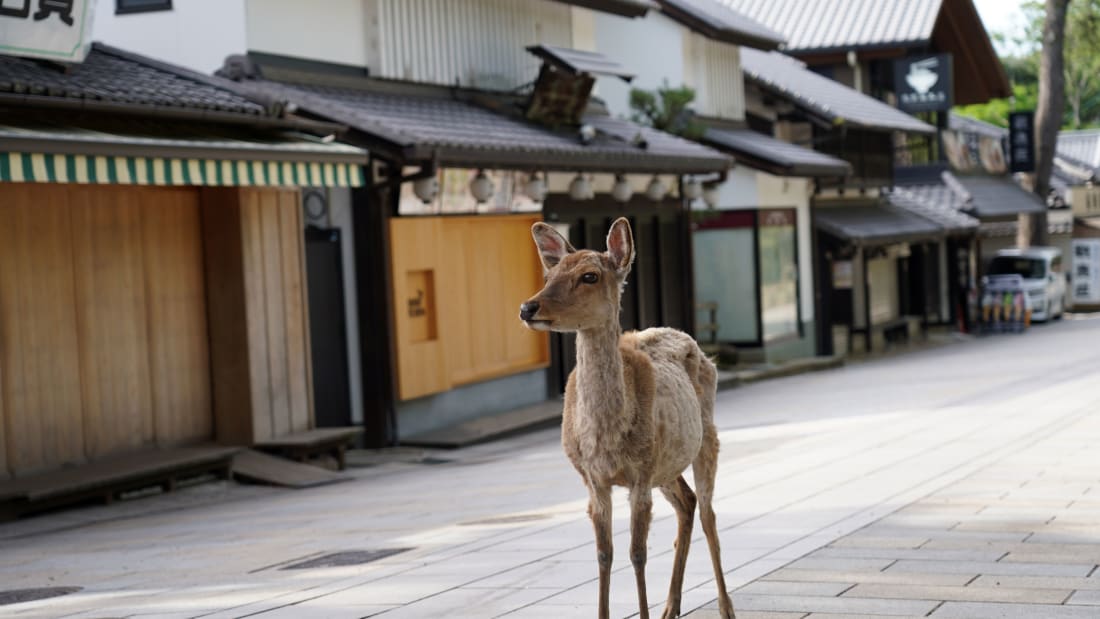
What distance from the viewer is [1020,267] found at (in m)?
41.1

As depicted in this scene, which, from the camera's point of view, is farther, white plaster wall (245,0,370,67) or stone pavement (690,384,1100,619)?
white plaster wall (245,0,370,67)

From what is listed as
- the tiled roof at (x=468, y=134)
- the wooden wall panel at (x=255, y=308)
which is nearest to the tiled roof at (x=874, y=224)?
the tiled roof at (x=468, y=134)

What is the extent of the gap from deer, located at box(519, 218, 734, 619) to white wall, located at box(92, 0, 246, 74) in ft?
34.1

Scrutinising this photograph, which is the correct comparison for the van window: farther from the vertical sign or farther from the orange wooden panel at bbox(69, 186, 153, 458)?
the orange wooden panel at bbox(69, 186, 153, 458)

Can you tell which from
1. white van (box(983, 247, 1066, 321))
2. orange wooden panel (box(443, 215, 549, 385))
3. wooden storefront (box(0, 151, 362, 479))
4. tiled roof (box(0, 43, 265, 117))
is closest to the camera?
tiled roof (box(0, 43, 265, 117))

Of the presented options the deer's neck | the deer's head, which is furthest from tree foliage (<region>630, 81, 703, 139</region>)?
the deer's neck

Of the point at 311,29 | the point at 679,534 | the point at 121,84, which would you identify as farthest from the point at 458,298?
the point at 679,534

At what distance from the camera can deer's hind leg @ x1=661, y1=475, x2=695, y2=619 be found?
6422 millimetres

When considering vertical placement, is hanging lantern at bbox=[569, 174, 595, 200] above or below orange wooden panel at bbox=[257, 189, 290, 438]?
above

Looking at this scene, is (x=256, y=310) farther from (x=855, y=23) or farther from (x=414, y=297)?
(x=855, y=23)

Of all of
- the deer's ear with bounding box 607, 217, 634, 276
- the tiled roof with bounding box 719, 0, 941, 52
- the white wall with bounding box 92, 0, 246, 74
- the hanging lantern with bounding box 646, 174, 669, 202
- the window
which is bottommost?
the deer's ear with bounding box 607, 217, 634, 276

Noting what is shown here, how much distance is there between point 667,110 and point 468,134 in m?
8.33

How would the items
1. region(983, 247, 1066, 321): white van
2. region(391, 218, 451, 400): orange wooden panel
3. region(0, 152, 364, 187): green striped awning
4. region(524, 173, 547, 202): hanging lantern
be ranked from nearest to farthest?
region(0, 152, 364, 187): green striped awning, region(391, 218, 451, 400): orange wooden panel, region(524, 173, 547, 202): hanging lantern, region(983, 247, 1066, 321): white van

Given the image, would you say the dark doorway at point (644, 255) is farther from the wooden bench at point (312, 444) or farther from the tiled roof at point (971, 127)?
the tiled roof at point (971, 127)
